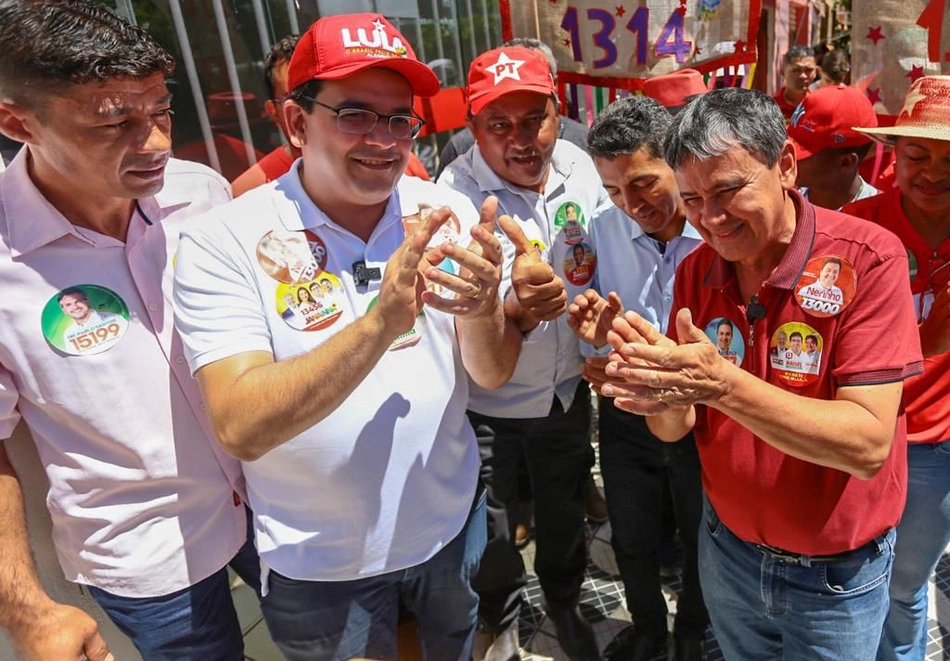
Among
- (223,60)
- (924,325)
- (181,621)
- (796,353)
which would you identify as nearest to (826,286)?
(796,353)

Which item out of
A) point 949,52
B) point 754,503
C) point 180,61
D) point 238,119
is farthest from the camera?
point 238,119

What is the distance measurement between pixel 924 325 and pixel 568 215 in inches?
47.5

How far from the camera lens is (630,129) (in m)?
2.05

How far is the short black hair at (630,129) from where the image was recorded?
2.06 metres

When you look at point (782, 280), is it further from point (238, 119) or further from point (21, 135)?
point (238, 119)

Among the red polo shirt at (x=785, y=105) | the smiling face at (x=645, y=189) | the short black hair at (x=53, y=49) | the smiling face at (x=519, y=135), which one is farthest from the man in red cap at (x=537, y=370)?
the red polo shirt at (x=785, y=105)

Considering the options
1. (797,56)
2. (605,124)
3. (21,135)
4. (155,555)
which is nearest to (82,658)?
(155,555)

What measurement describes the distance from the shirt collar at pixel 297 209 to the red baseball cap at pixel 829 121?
1.78m

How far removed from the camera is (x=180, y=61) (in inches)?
118

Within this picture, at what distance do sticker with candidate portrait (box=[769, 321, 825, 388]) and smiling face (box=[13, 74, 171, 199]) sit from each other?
5.17ft

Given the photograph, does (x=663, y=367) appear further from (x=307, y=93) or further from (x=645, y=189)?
(x=307, y=93)

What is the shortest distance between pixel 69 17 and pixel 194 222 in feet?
1.70

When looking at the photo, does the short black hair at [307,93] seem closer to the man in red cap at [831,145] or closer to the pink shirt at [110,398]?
the pink shirt at [110,398]

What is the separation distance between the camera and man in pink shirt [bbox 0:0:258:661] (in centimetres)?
147
